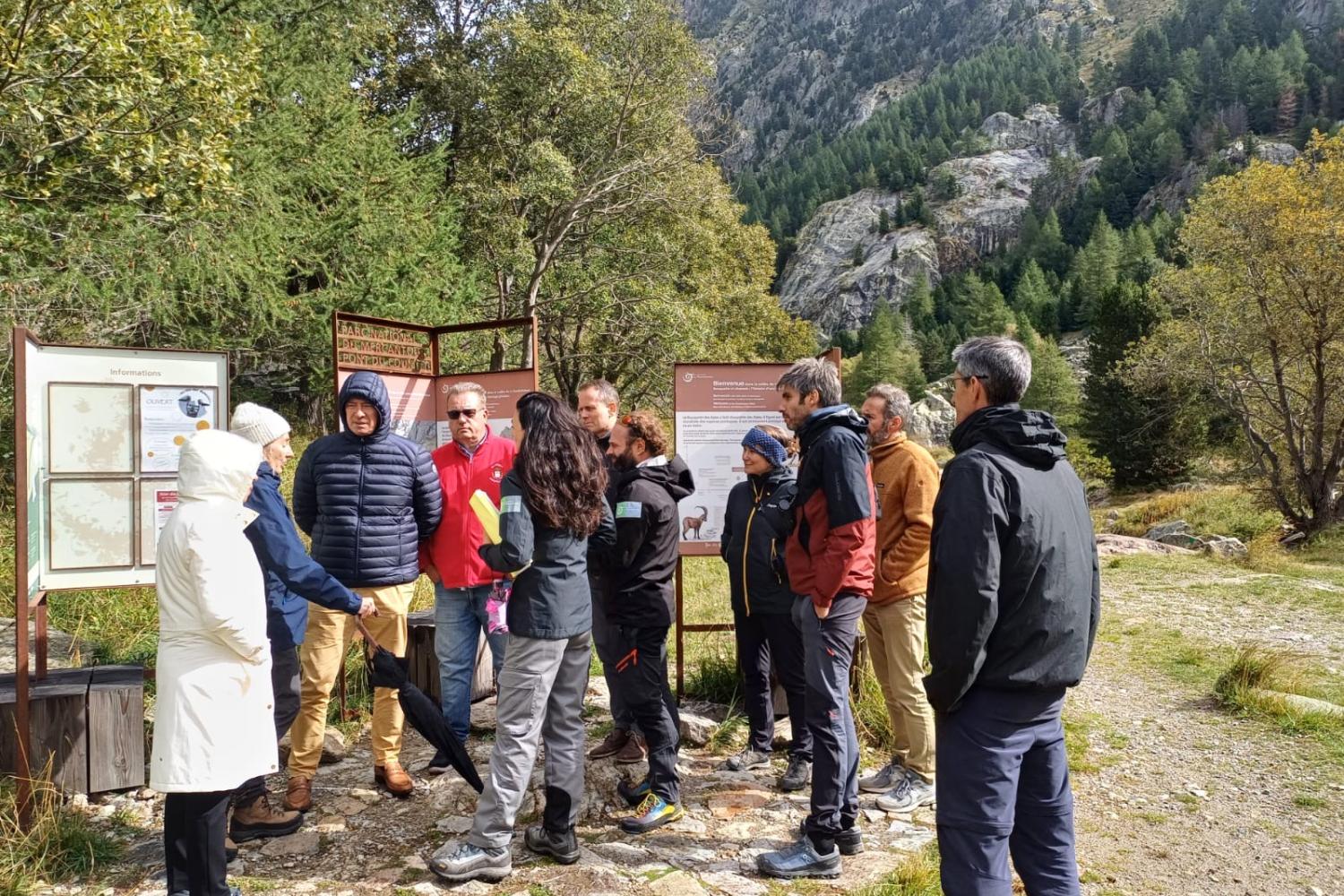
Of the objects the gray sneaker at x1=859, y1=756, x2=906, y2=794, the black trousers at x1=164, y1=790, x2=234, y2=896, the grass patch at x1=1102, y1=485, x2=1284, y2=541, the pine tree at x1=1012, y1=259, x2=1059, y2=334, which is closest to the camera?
the black trousers at x1=164, y1=790, x2=234, y2=896

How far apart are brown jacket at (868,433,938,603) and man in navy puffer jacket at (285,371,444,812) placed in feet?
7.69

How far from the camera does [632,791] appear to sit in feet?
13.0

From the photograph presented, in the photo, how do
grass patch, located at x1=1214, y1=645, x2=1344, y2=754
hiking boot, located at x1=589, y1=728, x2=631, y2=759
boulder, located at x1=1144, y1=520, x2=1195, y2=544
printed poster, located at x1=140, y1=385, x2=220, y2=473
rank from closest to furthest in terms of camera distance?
printed poster, located at x1=140, y1=385, x2=220, y2=473, hiking boot, located at x1=589, y1=728, x2=631, y2=759, grass patch, located at x1=1214, y1=645, x2=1344, y2=754, boulder, located at x1=1144, y1=520, x2=1195, y2=544

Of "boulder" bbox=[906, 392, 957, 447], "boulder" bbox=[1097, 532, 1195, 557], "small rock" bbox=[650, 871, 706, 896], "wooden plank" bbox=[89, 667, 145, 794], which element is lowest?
"boulder" bbox=[1097, 532, 1195, 557]

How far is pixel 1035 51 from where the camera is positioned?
141125mm

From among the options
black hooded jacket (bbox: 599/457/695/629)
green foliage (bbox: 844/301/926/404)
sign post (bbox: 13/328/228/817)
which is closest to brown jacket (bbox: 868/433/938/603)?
black hooded jacket (bbox: 599/457/695/629)

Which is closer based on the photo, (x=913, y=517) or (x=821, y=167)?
(x=913, y=517)

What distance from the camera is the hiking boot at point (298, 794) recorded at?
12.5 ft

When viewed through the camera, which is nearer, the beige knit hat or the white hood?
the white hood

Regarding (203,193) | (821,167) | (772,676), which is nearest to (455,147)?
(203,193)

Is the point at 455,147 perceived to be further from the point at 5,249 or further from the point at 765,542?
the point at 765,542

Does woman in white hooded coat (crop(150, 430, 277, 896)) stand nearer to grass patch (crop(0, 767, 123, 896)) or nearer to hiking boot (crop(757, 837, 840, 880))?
grass patch (crop(0, 767, 123, 896))

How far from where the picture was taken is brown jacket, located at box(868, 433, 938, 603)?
4004mm

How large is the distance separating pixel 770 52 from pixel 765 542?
208m
